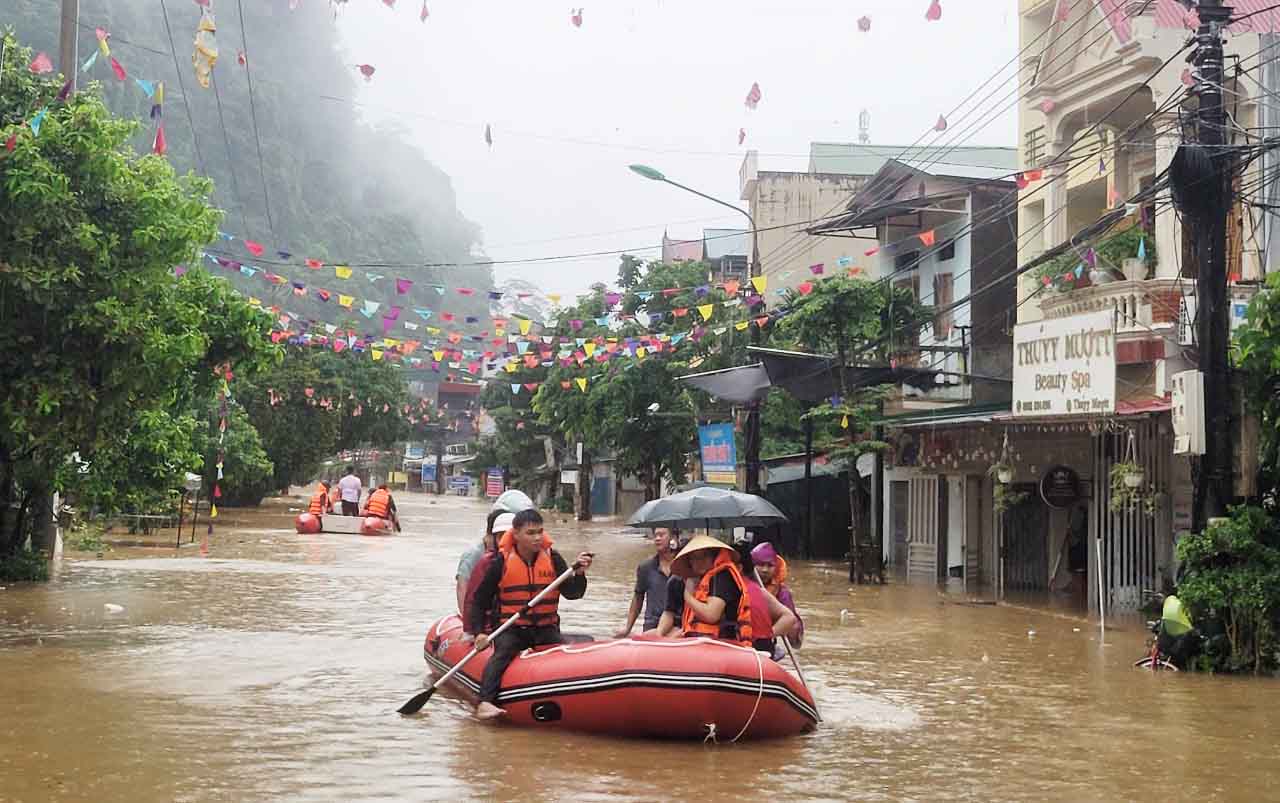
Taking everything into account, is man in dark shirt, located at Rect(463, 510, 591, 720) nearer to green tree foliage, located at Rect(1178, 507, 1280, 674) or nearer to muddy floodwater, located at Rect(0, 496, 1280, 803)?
muddy floodwater, located at Rect(0, 496, 1280, 803)

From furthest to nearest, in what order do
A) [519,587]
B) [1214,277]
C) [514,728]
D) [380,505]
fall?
[380,505] < [1214,277] < [519,587] < [514,728]

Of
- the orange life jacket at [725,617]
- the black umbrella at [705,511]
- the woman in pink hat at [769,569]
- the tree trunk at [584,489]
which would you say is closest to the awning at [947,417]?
the black umbrella at [705,511]

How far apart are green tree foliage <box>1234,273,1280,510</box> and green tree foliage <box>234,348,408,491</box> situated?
40.0 metres

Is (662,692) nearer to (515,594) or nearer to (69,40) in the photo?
(515,594)

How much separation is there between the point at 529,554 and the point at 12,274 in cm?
662

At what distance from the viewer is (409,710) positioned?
10.6 m

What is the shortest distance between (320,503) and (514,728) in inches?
1232

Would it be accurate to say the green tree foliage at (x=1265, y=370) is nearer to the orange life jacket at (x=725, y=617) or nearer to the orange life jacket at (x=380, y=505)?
the orange life jacket at (x=725, y=617)

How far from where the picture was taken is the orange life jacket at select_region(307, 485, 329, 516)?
39750 millimetres

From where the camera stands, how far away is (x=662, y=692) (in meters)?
9.37

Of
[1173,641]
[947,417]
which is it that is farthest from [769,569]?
[947,417]

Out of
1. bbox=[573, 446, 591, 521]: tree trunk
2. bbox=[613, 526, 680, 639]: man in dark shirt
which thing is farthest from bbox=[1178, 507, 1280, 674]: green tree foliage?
bbox=[573, 446, 591, 521]: tree trunk

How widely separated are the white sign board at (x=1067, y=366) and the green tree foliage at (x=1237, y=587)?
10.6ft

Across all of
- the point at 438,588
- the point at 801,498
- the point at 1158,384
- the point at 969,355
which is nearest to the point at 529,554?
the point at 1158,384
